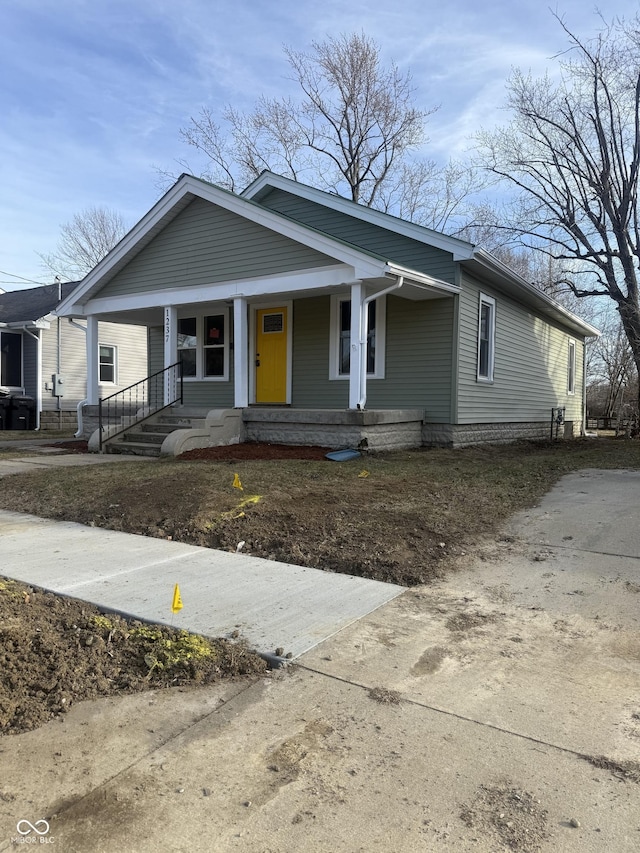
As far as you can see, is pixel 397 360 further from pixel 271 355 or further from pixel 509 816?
pixel 509 816

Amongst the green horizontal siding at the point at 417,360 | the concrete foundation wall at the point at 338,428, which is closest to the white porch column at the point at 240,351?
the concrete foundation wall at the point at 338,428

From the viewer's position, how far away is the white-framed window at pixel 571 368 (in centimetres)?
2014

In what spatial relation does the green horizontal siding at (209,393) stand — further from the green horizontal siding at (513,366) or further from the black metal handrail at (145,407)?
the green horizontal siding at (513,366)

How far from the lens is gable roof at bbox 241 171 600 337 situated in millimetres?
11273

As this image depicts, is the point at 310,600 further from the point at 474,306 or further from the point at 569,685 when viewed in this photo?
the point at 474,306

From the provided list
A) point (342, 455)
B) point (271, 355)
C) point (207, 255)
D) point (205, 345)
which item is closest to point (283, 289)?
point (207, 255)

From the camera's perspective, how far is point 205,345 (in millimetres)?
14297

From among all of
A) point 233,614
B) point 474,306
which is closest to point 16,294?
point 474,306

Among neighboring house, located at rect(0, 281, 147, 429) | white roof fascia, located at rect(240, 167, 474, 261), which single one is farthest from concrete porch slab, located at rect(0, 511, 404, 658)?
neighboring house, located at rect(0, 281, 147, 429)

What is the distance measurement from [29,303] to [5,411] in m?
5.61

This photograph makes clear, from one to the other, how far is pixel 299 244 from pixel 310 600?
8.67 metres

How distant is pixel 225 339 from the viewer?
45.6 feet

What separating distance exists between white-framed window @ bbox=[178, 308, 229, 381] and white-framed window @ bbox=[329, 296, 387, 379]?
273 centimetres

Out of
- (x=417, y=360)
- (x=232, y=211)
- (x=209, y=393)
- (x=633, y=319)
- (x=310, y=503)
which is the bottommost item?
(x=310, y=503)
